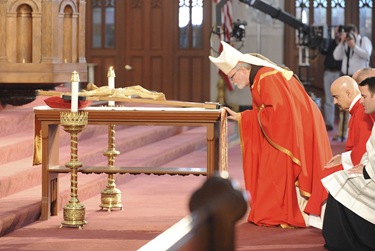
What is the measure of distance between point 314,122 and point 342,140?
6949 mm

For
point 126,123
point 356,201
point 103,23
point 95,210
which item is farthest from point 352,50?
point 356,201

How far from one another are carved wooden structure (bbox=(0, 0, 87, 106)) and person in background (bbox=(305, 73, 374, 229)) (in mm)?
3369

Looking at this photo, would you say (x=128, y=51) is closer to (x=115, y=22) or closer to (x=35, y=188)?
(x=115, y=22)

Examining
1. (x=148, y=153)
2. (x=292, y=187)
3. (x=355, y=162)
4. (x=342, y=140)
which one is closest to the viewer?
(x=355, y=162)

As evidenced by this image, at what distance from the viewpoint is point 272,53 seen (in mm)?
17422

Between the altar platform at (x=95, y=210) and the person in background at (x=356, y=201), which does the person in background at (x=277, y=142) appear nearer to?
the altar platform at (x=95, y=210)

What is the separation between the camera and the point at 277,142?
6988 mm

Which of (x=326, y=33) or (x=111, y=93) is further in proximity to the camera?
(x=326, y=33)

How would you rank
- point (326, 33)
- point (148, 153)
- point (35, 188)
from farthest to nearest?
point (326, 33) < point (148, 153) < point (35, 188)

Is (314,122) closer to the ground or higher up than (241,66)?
closer to the ground

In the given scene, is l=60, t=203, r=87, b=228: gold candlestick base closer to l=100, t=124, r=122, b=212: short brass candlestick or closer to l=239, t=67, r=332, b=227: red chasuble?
l=100, t=124, r=122, b=212: short brass candlestick

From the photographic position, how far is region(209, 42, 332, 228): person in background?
697cm

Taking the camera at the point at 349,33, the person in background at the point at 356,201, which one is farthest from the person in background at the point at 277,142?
the camera at the point at 349,33

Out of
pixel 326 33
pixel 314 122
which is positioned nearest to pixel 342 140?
pixel 326 33
